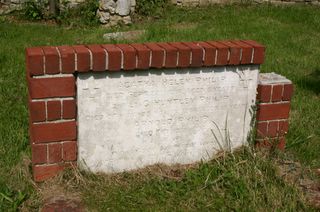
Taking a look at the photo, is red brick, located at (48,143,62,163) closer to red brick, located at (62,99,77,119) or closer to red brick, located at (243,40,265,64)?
red brick, located at (62,99,77,119)

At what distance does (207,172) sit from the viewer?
3.24 metres

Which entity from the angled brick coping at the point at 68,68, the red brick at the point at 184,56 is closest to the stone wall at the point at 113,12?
the angled brick coping at the point at 68,68

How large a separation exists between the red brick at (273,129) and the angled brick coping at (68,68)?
21.0 inches

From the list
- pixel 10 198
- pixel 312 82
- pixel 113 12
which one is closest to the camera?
pixel 10 198

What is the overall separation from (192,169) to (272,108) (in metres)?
0.74

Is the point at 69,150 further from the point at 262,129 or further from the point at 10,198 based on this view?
the point at 262,129

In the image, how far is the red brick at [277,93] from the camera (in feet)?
11.4

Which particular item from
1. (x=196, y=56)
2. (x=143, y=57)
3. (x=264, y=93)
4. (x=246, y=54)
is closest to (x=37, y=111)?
(x=143, y=57)

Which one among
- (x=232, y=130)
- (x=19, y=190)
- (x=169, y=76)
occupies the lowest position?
(x=19, y=190)

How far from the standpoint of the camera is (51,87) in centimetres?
290

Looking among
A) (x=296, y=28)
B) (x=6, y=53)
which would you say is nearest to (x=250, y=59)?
(x=6, y=53)

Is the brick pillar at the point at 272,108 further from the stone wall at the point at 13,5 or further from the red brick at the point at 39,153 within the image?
the stone wall at the point at 13,5

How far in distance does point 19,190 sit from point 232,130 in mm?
1527

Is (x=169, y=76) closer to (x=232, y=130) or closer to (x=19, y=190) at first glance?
(x=232, y=130)
